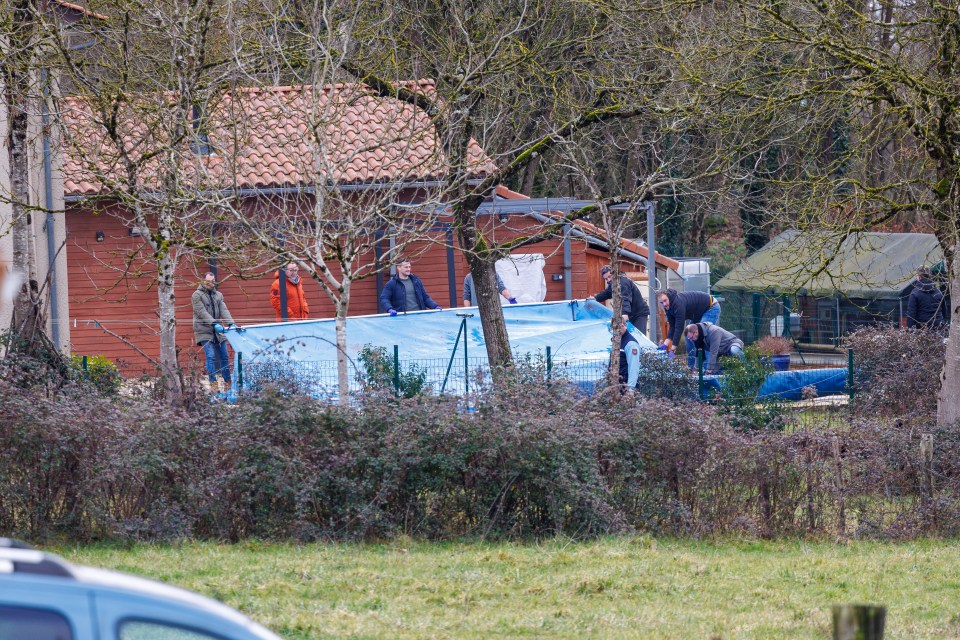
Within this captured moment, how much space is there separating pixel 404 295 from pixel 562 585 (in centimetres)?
1120

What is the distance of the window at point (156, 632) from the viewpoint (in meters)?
2.70

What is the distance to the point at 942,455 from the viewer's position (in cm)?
1052

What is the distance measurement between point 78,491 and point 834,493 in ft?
21.9

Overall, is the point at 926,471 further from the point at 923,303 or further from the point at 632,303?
the point at 923,303

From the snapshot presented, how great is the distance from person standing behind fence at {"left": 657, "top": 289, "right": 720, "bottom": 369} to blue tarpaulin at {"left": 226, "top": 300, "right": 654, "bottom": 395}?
0.94m

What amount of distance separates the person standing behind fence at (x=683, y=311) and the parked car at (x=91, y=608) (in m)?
13.6

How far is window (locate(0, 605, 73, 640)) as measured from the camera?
2.59 meters

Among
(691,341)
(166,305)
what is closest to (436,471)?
(166,305)

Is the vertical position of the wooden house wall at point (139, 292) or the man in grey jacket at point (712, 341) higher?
the wooden house wall at point (139, 292)

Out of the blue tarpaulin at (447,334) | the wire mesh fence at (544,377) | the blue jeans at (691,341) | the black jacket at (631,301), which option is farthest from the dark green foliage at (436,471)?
the black jacket at (631,301)

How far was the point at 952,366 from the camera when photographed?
41.1 feet

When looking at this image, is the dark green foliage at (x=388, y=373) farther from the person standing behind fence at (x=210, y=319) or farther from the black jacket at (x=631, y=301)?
the black jacket at (x=631, y=301)

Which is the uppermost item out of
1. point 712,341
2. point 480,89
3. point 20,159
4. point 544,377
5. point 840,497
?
point 480,89

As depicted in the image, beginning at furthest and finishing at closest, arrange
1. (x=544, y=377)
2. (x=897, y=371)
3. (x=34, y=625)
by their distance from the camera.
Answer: (x=897, y=371) → (x=544, y=377) → (x=34, y=625)
